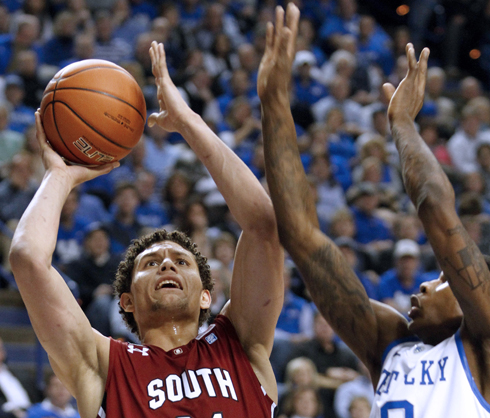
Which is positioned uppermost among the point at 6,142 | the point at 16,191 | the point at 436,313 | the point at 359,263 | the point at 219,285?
the point at 6,142

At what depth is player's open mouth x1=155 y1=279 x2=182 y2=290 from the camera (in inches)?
112

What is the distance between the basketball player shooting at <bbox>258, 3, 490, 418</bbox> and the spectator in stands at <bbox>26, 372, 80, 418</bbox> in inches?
115

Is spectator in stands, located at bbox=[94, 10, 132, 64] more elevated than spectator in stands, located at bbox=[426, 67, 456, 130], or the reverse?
spectator in stands, located at bbox=[94, 10, 132, 64]

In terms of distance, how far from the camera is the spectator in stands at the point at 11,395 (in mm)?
4859

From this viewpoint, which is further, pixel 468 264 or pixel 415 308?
pixel 415 308

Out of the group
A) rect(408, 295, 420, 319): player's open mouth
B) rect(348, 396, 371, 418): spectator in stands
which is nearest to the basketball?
rect(408, 295, 420, 319): player's open mouth

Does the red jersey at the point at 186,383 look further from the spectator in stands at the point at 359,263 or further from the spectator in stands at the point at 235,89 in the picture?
the spectator in stands at the point at 235,89

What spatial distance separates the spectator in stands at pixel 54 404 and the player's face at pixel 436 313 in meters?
3.09

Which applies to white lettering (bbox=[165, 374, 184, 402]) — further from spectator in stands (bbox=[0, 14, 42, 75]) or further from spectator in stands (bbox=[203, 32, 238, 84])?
spectator in stands (bbox=[203, 32, 238, 84])

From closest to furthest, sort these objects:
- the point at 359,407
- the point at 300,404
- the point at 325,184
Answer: the point at 300,404
the point at 359,407
the point at 325,184

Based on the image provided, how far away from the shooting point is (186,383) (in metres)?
2.61

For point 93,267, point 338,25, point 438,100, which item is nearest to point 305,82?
point 338,25

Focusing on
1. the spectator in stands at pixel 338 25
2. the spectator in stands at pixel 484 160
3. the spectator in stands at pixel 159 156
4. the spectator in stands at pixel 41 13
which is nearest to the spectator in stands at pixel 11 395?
the spectator in stands at pixel 159 156

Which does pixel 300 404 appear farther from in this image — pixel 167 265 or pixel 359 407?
pixel 167 265
